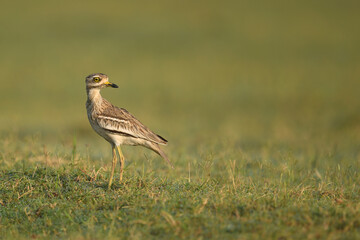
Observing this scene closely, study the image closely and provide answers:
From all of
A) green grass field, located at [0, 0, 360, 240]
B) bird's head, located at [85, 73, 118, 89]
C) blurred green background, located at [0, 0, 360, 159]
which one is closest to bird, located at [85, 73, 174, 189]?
bird's head, located at [85, 73, 118, 89]

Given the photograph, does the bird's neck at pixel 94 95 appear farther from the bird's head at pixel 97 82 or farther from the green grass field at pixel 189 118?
the green grass field at pixel 189 118

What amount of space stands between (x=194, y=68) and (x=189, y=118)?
20.1ft

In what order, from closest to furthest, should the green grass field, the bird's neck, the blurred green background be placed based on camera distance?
the green grass field
the bird's neck
the blurred green background

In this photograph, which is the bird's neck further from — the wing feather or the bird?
the wing feather

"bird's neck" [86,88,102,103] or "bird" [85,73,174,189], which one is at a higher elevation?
"bird's neck" [86,88,102,103]

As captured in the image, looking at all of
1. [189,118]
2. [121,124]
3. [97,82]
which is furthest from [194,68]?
[121,124]

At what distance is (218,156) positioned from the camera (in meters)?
8.47

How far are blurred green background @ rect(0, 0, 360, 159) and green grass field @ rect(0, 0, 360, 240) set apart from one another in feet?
0.23

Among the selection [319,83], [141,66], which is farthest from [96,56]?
[319,83]

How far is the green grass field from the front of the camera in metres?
5.09

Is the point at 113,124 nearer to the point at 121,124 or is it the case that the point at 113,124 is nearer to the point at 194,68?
the point at 121,124

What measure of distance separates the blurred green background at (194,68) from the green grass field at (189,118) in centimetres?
7

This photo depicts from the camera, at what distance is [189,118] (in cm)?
1481

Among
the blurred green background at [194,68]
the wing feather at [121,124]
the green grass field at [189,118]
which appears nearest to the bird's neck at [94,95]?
the wing feather at [121,124]
